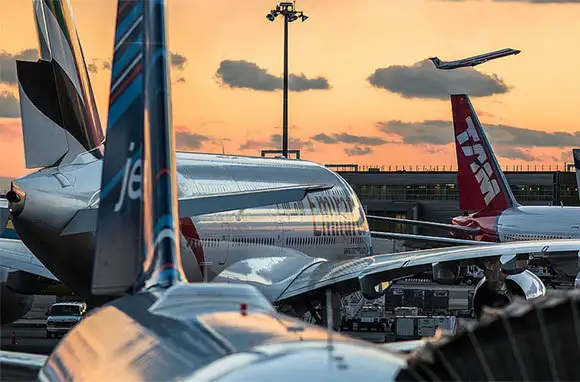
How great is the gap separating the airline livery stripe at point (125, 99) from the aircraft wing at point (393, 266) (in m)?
15.9

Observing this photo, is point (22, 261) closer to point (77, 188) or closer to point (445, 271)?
point (77, 188)

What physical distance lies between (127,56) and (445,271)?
53.7ft

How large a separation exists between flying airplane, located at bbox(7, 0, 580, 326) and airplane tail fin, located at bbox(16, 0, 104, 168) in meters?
0.02

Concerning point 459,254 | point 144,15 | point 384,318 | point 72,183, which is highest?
point 144,15

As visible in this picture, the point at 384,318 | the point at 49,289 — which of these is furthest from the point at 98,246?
the point at 384,318

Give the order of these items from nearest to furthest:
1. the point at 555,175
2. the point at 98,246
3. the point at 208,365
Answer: the point at 208,365 → the point at 98,246 → the point at 555,175

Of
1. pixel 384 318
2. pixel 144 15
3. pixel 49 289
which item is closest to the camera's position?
pixel 144 15

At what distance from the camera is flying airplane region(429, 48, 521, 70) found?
8556 centimetres

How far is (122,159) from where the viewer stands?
9516 millimetres

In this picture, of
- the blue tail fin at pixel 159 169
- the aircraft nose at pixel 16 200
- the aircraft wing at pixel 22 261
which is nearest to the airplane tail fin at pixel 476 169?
the aircraft wing at pixel 22 261

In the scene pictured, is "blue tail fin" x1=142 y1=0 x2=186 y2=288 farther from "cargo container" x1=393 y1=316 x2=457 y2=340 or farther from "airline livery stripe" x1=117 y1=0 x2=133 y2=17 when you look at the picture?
"cargo container" x1=393 y1=316 x2=457 y2=340

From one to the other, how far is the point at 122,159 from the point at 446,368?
5.23 meters

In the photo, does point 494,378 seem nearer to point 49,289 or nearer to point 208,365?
point 208,365

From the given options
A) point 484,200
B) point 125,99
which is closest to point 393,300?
point 484,200
